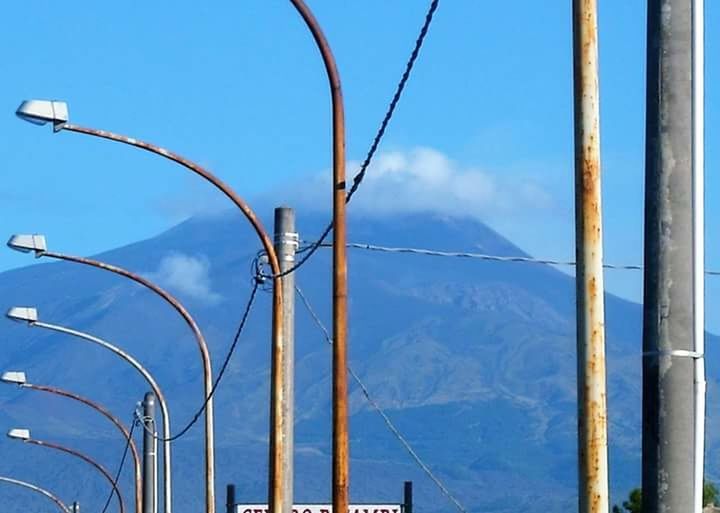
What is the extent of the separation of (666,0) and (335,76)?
500 inches

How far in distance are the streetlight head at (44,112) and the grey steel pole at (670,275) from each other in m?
17.1

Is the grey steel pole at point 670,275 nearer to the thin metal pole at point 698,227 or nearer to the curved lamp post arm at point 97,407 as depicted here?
the thin metal pole at point 698,227

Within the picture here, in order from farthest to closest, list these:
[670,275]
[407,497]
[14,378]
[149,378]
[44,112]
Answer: [14,378], [149,378], [407,497], [44,112], [670,275]

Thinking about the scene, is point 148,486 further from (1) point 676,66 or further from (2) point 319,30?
(1) point 676,66

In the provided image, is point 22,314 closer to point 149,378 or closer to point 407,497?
point 149,378

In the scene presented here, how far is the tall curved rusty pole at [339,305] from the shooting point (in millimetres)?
23094

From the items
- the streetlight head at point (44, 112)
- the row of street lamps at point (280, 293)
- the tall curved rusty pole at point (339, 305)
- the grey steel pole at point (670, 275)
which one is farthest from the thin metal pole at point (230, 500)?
the grey steel pole at point (670, 275)

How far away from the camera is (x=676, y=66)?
446 inches

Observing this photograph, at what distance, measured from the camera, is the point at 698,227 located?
11.3 m

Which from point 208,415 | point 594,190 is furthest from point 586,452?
point 208,415

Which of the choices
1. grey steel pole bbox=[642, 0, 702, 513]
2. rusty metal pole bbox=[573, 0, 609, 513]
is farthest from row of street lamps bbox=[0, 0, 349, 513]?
grey steel pole bbox=[642, 0, 702, 513]

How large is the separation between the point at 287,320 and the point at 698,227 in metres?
17.4

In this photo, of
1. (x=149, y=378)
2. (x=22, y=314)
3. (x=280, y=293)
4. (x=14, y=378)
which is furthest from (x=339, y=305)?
(x=14, y=378)

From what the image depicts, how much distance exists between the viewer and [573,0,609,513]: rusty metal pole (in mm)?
13797
